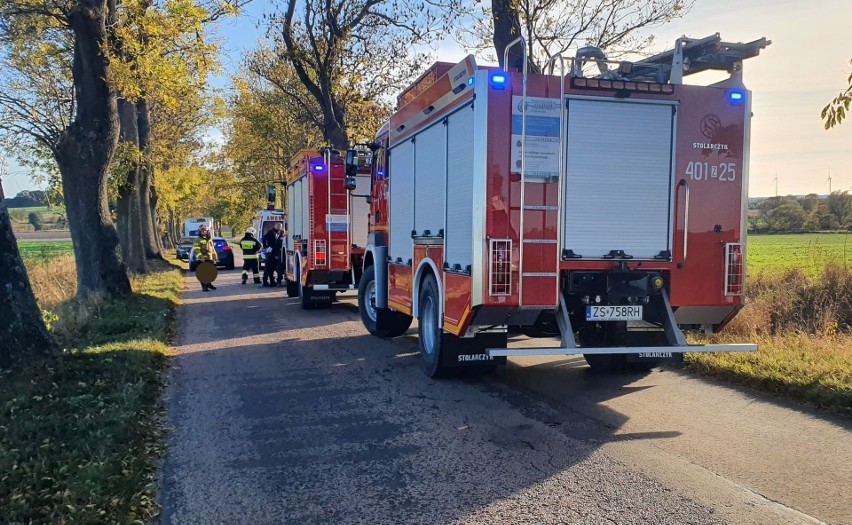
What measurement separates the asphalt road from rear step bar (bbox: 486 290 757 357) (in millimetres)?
A: 547

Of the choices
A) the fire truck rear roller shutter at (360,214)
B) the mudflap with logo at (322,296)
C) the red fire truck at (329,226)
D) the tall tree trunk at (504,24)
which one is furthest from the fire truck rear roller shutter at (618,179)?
the mudflap with logo at (322,296)

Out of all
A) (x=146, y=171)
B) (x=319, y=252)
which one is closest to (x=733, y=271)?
(x=319, y=252)

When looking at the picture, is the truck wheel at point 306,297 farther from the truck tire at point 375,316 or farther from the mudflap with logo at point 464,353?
the mudflap with logo at point 464,353

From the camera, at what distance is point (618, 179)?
644cm

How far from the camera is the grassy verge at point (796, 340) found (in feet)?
20.7

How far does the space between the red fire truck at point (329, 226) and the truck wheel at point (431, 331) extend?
18.8ft

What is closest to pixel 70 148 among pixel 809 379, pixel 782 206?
pixel 809 379

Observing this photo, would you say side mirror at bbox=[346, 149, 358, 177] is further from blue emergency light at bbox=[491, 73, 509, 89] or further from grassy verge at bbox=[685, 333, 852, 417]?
grassy verge at bbox=[685, 333, 852, 417]

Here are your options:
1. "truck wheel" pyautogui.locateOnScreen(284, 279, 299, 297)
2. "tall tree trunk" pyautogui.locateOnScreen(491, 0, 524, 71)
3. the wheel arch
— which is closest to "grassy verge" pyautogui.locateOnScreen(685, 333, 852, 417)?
the wheel arch

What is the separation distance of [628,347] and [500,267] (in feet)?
4.83

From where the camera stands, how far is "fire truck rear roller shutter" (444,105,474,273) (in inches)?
251

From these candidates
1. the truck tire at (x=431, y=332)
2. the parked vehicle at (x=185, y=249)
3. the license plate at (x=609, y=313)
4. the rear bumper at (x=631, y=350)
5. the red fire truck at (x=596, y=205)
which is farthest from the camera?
the parked vehicle at (x=185, y=249)

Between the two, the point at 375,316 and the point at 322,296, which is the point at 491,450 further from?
the point at 322,296

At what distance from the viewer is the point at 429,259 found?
25.3 feet
